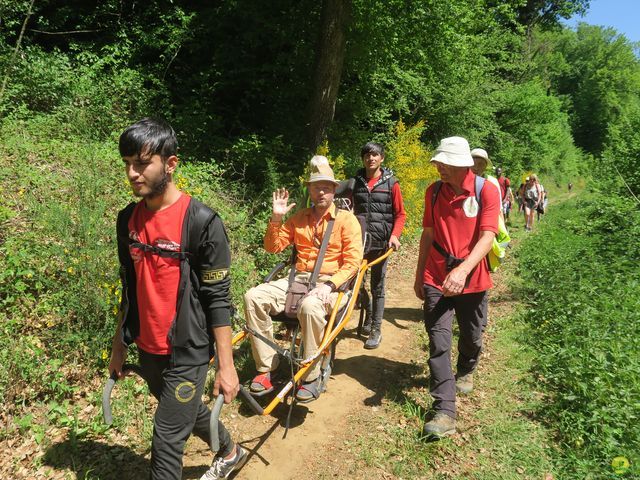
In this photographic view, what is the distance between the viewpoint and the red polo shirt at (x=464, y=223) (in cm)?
345

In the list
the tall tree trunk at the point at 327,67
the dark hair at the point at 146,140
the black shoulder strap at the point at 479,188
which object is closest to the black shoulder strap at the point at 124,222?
the dark hair at the point at 146,140

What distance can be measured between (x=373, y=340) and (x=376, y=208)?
63.3 inches

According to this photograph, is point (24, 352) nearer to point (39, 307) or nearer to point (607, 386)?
point (39, 307)

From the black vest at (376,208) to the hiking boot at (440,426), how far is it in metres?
2.10

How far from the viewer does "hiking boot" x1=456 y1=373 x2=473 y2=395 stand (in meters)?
4.20

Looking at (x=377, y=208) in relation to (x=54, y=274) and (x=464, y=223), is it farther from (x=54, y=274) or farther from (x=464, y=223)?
(x=54, y=274)

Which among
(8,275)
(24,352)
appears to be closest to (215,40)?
(8,275)

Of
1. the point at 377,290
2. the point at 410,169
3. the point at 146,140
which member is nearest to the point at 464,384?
the point at 377,290

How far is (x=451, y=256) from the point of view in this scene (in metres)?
3.53

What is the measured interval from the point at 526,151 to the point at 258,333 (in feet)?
83.3

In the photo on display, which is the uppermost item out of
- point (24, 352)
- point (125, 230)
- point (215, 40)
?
point (215, 40)

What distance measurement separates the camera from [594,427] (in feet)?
11.3

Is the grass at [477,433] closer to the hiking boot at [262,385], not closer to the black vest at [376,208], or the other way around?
the hiking boot at [262,385]

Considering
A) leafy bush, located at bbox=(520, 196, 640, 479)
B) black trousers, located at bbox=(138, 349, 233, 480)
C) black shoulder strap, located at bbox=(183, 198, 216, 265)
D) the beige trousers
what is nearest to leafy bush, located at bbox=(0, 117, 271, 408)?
the beige trousers
